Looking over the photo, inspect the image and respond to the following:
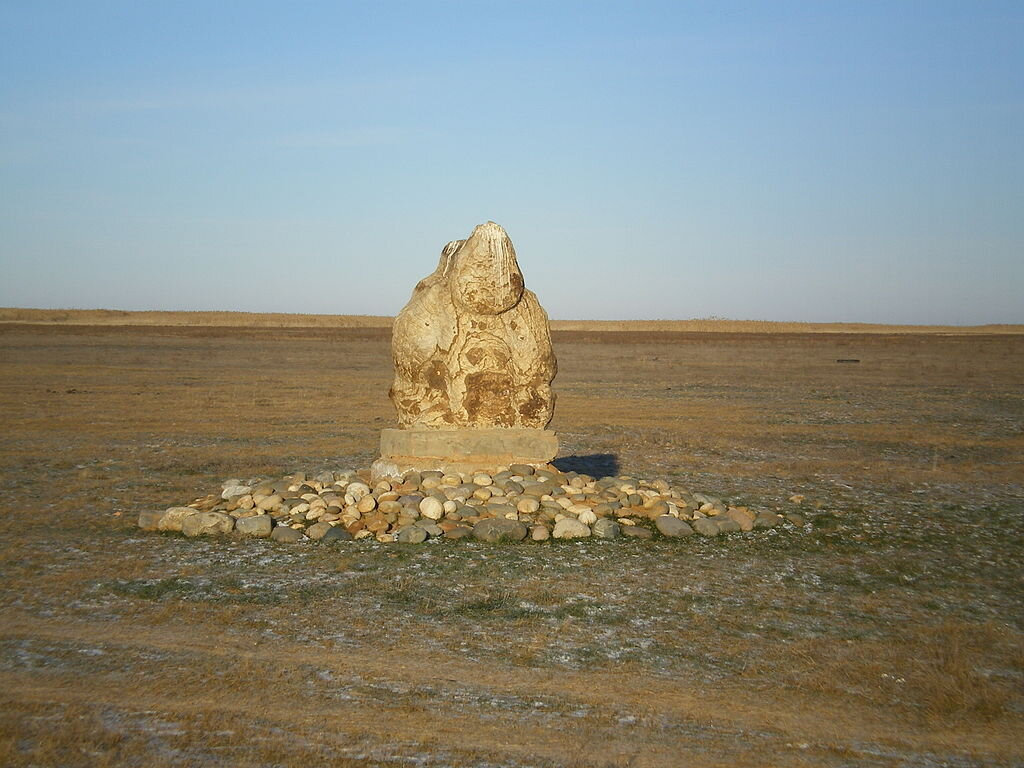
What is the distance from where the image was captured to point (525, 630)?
725 centimetres

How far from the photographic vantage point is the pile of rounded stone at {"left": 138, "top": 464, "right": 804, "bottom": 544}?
1004 centimetres

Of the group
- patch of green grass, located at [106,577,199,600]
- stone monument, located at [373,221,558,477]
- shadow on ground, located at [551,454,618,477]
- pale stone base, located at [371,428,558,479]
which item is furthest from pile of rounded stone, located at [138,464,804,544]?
shadow on ground, located at [551,454,618,477]

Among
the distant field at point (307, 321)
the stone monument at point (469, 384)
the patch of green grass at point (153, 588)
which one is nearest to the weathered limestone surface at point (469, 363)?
the stone monument at point (469, 384)

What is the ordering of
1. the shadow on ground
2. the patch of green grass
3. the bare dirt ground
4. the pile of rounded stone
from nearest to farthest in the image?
the bare dirt ground → the patch of green grass → the pile of rounded stone → the shadow on ground

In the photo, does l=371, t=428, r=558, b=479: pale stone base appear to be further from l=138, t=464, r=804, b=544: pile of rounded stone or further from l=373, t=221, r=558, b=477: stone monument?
l=138, t=464, r=804, b=544: pile of rounded stone

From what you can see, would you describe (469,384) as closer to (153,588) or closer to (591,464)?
(591,464)

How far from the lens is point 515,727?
218 inches

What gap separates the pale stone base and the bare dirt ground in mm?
2387

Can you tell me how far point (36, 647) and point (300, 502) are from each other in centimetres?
430

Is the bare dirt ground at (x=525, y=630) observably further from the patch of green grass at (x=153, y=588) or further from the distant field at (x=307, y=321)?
the distant field at (x=307, y=321)

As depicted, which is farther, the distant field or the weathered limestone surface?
the distant field

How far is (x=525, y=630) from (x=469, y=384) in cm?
515

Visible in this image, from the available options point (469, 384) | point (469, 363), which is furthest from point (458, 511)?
point (469, 363)

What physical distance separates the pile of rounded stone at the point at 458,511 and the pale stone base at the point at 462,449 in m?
0.27
